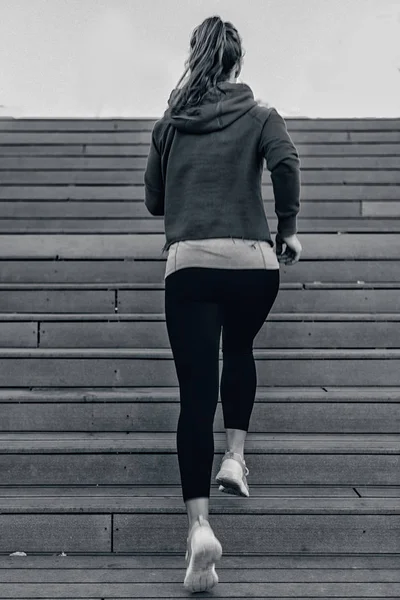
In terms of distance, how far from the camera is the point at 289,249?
234 centimetres

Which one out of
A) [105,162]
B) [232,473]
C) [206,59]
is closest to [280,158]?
[206,59]

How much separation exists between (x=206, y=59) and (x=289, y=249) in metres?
0.62

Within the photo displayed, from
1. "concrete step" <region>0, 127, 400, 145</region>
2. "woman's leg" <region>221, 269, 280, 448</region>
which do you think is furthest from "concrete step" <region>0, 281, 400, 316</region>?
"concrete step" <region>0, 127, 400, 145</region>

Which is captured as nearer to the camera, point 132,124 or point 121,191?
point 121,191

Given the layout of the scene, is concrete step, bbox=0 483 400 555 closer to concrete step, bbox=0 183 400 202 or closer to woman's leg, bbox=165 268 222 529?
woman's leg, bbox=165 268 222 529

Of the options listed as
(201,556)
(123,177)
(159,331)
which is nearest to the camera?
(201,556)

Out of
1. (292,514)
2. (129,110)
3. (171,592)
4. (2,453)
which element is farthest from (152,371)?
(129,110)

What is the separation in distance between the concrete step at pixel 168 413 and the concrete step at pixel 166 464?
203 mm

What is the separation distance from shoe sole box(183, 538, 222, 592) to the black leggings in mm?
149

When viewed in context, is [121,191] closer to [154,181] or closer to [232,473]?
[154,181]

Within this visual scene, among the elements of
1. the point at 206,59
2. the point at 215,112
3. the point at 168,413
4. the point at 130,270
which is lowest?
the point at 168,413

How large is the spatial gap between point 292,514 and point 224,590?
1.34ft

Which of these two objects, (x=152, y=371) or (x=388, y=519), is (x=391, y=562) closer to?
(x=388, y=519)

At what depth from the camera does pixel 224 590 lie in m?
2.09
